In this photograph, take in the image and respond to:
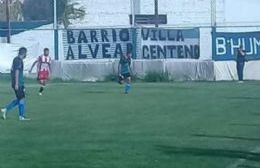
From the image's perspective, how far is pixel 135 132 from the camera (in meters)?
21.7

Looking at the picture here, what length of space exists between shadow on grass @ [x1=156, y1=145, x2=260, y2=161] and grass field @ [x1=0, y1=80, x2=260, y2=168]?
17 millimetres

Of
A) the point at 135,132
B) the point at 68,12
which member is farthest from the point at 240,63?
the point at 68,12

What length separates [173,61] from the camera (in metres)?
54.0

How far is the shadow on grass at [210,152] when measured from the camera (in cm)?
1705

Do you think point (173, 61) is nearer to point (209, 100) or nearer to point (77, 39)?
point (77, 39)

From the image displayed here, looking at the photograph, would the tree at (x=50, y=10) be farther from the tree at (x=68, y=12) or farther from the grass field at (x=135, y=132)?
the grass field at (x=135, y=132)

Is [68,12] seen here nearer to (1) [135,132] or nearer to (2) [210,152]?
(1) [135,132]

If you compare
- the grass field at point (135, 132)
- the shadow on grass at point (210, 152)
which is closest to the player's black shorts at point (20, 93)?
the grass field at point (135, 132)

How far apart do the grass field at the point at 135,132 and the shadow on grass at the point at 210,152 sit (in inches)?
0.7

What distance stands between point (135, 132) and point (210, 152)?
13.7 ft

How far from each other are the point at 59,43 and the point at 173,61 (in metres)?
8.21

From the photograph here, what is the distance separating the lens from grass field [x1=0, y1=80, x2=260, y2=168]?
1647 cm

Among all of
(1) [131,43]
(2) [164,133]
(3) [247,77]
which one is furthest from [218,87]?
(2) [164,133]

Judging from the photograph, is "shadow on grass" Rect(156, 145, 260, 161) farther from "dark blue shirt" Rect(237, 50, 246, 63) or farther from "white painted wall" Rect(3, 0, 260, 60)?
"white painted wall" Rect(3, 0, 260, 60)
